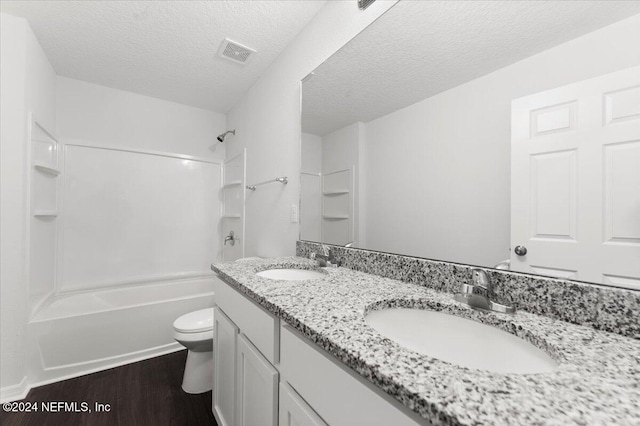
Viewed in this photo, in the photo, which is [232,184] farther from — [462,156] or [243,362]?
[462,156]

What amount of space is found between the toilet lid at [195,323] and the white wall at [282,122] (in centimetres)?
61

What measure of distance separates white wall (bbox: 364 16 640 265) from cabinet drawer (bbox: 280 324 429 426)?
0.58 metres

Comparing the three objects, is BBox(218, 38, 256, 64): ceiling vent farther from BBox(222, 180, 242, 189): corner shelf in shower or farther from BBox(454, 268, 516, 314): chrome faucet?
BBox(454, 268, 516, 314): chrome faucet

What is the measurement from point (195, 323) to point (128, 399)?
54 centimetres

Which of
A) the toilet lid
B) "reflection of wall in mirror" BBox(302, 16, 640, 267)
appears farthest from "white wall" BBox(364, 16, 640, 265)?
the toilet lid

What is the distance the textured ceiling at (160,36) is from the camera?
1.55m

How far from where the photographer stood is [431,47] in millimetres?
990

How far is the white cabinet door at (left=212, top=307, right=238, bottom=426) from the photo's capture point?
3.70 ft

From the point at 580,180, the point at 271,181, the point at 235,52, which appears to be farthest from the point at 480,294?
the point at 235,52

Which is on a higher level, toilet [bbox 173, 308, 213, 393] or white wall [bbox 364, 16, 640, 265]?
white wall [bbox 364, 16, 640, 265]

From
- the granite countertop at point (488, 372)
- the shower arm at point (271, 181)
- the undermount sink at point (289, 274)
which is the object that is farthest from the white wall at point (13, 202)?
the granite countertop at point (488, 372)

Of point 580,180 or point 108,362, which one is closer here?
point 580,180

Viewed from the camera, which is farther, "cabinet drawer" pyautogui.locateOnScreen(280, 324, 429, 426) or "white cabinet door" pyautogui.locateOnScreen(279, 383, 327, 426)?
"white cabinet door" pyautogui.locateOnScreen(279, 383, 327, 426)

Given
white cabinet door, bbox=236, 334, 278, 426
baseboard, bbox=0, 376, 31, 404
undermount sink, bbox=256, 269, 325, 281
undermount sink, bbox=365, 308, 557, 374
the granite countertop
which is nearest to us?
the granite countertop
